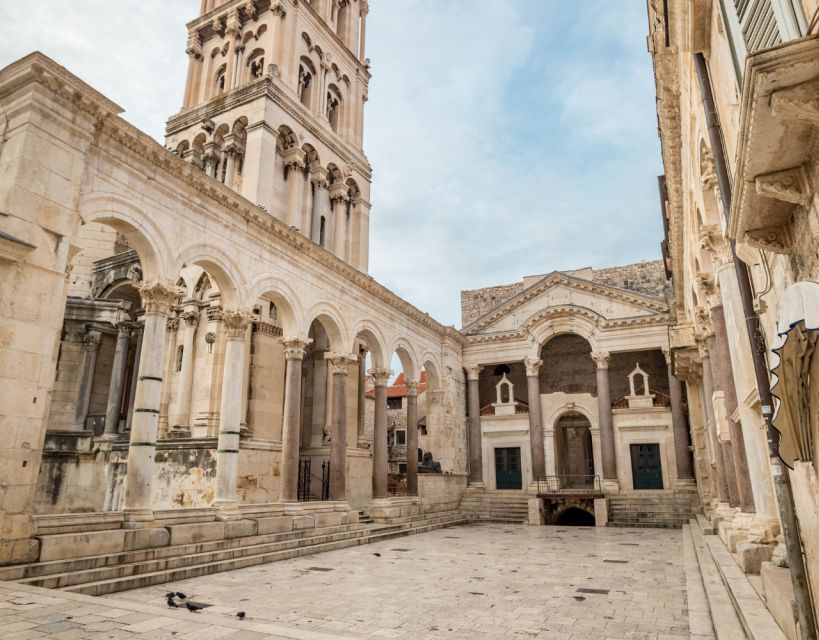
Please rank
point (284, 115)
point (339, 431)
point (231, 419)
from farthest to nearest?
point (284, 115) → point (339, 431) → point (231, 419)

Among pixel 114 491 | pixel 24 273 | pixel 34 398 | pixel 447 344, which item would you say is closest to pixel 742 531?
pixel 34 398

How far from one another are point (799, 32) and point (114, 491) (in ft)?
60.0

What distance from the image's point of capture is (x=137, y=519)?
32.6 ft

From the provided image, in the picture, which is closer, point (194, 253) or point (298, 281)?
point (194, 253)

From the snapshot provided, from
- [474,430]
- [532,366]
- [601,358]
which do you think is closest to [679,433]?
[601,358]

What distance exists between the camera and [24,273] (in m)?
8.78

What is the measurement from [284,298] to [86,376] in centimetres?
761

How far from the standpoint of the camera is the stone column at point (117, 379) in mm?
17547

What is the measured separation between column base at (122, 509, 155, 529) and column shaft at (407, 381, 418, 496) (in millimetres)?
11346

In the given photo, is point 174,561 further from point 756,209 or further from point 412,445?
point 412,445

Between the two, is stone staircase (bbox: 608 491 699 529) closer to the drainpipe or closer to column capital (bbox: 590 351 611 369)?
column capital (bbox: 590 351 611 369)

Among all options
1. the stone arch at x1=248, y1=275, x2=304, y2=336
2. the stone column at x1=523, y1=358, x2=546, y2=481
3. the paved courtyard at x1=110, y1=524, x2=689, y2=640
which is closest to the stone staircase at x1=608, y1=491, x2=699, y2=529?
the stone column at x1=523, y1=358, x2=546, y2=481

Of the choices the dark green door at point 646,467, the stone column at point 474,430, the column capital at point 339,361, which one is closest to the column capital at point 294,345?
the column capital at point 339,361

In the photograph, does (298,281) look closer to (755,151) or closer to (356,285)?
(356,285)
